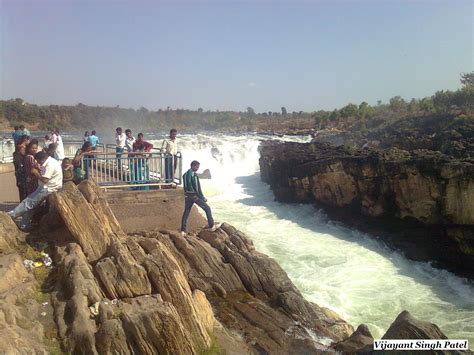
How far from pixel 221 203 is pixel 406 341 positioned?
16867 millimetres

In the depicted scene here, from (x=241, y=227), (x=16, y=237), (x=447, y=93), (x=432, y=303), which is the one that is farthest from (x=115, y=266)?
(x=447, y=93)

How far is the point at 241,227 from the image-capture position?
17.5 meters

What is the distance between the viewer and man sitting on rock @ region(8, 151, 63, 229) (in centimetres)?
801

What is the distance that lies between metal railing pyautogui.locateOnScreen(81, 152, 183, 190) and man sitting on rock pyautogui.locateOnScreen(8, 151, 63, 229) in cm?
214

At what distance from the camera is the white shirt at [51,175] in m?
7.99

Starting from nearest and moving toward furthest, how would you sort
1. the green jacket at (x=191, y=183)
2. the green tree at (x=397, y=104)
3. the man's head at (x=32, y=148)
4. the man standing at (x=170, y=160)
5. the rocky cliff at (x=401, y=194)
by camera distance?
the man's head at (x=32, y=148) → the green jacket at (x=191, y=183) → the man standing at (x=170, y=160) → the rocky cliff at (x=401, y=194) → the green tree at (x=397, y=104)

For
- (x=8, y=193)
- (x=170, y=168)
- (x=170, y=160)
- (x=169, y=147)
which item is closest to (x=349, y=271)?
(x=170, y=168)

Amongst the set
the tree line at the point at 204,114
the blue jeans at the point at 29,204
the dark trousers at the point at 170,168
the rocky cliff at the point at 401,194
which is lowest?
the rocky cliff at the point at 401,194

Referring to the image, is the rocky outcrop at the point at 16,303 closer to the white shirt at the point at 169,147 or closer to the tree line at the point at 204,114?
the white shirt at the point at 169,147

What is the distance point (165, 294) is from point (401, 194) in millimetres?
13300

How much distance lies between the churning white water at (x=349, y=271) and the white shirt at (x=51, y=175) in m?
6.82

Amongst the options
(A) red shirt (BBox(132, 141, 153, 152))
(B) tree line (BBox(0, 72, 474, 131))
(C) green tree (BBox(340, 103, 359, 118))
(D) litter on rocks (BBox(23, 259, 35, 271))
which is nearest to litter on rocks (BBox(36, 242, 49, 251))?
(D) litter on rocks (BBox(23, 259, 35, 271))

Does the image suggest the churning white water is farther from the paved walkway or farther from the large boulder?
the paved walkway

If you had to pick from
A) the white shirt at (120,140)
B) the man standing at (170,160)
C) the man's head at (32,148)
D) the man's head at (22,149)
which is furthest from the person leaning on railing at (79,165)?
the white shirt at (120,140)
